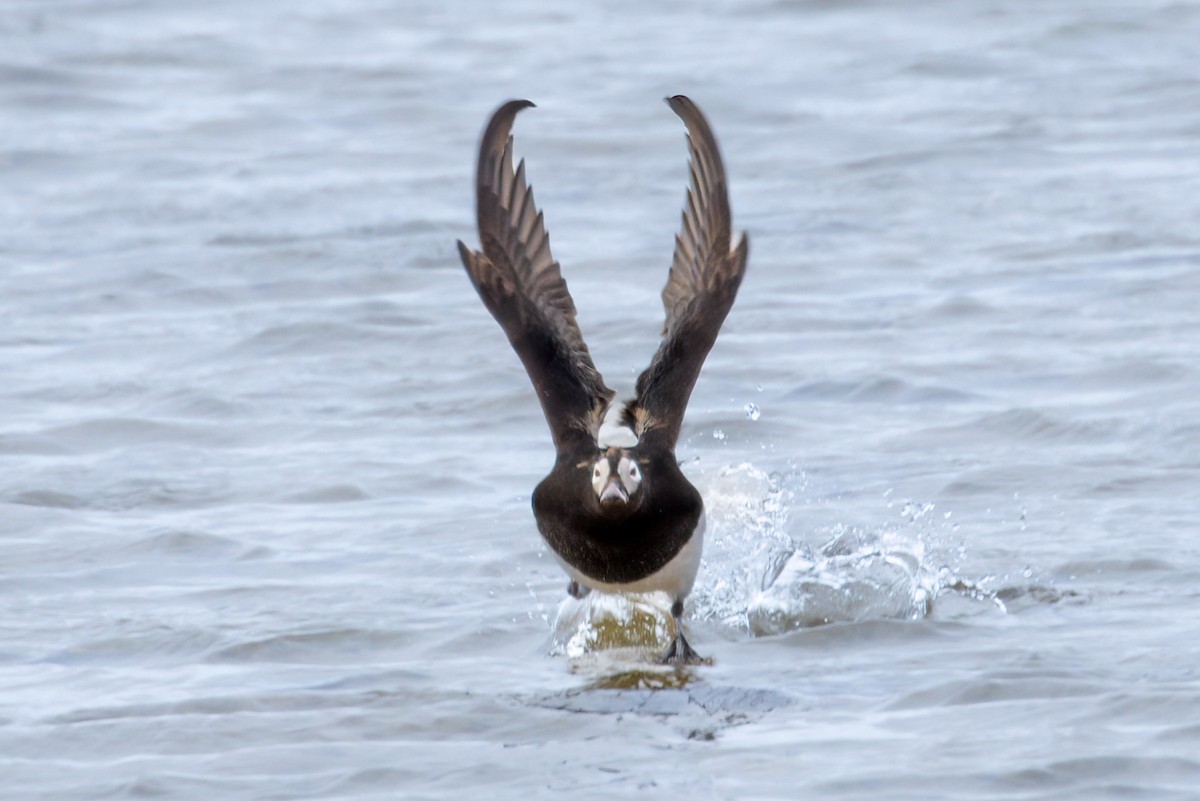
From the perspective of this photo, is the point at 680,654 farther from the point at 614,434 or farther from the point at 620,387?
the point at 620,387

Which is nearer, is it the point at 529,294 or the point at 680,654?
the point at 680,654

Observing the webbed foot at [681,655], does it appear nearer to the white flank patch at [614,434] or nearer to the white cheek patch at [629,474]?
the white cheek patch at [629,474]

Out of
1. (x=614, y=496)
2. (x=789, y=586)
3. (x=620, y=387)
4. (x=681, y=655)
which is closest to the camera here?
(x=614, y=496)

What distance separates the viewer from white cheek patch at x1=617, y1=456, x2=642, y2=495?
23.6ft

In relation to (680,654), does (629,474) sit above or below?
above

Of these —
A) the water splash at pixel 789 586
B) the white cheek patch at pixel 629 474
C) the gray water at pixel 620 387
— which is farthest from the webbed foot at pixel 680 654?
the white cheek patch at pixel 629 474

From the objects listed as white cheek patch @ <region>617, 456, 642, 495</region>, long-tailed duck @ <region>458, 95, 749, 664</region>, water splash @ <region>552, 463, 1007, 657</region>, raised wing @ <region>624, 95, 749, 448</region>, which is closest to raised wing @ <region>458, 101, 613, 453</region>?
long-tailed duck @ <region>458, 95, 749, 664</region>

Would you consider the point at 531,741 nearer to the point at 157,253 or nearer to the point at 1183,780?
the point at 1183,780

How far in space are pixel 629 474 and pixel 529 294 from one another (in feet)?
4.42

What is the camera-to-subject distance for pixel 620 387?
1127 centimetres

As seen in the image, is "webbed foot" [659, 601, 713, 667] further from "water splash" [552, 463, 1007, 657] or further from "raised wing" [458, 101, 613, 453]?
"raised wing" [458, 101, 613, 453]

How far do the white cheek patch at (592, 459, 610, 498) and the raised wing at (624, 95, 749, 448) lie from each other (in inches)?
18.7

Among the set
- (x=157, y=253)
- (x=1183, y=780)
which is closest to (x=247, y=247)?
(x=157, y=253)

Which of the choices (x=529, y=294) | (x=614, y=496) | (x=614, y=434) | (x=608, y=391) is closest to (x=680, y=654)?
(x=614, y=496)
